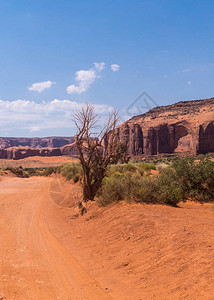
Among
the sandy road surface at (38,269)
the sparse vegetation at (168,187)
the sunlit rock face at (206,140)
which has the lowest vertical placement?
the sandy road surface at (38,269)

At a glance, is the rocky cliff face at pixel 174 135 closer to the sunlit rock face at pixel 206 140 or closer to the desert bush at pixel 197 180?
the sunlit rock face at pixel 206 140

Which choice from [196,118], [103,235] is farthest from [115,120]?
[196,118]

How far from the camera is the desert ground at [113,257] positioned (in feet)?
13.9

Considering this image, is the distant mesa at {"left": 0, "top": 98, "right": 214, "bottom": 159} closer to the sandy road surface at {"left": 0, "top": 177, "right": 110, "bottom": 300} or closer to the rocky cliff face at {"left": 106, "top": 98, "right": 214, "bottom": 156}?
the rocky cliff face at {"left": 106, "top": 98, "right": 214, "bottom": 156}

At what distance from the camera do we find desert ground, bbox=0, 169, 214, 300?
4234mm

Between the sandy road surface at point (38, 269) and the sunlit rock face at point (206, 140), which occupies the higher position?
the sunlit rock face at point (206, 140)

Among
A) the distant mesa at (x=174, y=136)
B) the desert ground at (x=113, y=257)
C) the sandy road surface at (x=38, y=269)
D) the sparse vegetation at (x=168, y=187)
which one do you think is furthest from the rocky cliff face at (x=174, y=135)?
the sandy road surface at (x=38, y=269)

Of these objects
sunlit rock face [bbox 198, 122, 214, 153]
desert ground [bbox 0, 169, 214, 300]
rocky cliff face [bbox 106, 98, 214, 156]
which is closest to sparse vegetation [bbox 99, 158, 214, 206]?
desert ground [bbox 0, 169, 214, 300]

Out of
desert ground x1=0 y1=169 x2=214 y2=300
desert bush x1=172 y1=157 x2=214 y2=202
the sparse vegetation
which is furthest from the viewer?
desert bush x1=172 y1=157 x2=214 y2=202

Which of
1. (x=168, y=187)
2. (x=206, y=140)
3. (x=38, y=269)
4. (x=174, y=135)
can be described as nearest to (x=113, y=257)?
(x=38, y=269)

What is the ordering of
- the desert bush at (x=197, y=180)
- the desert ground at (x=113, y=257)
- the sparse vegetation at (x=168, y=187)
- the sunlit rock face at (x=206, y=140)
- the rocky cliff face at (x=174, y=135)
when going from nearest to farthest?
the desert ground at (x=113, y=257), the sparse vegetation at (x=168, y=187), the desert bush at (x=197, y=180), the sunlit rock face at (x=206, y=140), the rocky cliff face at (x=174, y=135)

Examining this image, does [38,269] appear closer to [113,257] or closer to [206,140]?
[113,257]

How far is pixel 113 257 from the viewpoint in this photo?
6137 mm

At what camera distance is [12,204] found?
1431 centimetres
